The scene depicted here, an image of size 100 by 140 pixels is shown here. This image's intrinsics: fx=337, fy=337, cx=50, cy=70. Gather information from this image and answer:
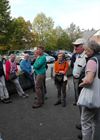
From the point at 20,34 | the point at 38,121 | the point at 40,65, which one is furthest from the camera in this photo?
the point at 20,34

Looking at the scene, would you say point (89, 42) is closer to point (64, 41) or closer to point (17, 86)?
point (17, 86)

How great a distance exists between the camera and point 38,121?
340 inches

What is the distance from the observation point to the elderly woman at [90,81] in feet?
18.6

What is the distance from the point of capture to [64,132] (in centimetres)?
→ 758

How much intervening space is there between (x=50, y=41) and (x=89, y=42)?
79.0 metres

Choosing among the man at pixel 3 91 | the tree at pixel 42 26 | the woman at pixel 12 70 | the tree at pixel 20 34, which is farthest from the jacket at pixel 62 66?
the tree at pixel 42 26

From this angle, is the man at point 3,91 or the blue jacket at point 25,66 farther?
the blue jacket at point 25,66

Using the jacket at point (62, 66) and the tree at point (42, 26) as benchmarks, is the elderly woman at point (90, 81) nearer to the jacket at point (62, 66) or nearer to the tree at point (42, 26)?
the jacket at point (62, 66)

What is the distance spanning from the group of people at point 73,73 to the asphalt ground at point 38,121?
1.05 ft

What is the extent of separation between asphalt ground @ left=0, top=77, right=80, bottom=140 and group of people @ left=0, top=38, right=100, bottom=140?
320mm

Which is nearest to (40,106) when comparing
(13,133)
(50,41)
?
(13,133)

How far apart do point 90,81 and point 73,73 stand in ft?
11.9

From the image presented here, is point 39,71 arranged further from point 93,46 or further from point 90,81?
point 90,81

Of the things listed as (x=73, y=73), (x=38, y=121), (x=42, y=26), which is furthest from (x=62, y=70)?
→ (x=42, y=26)
